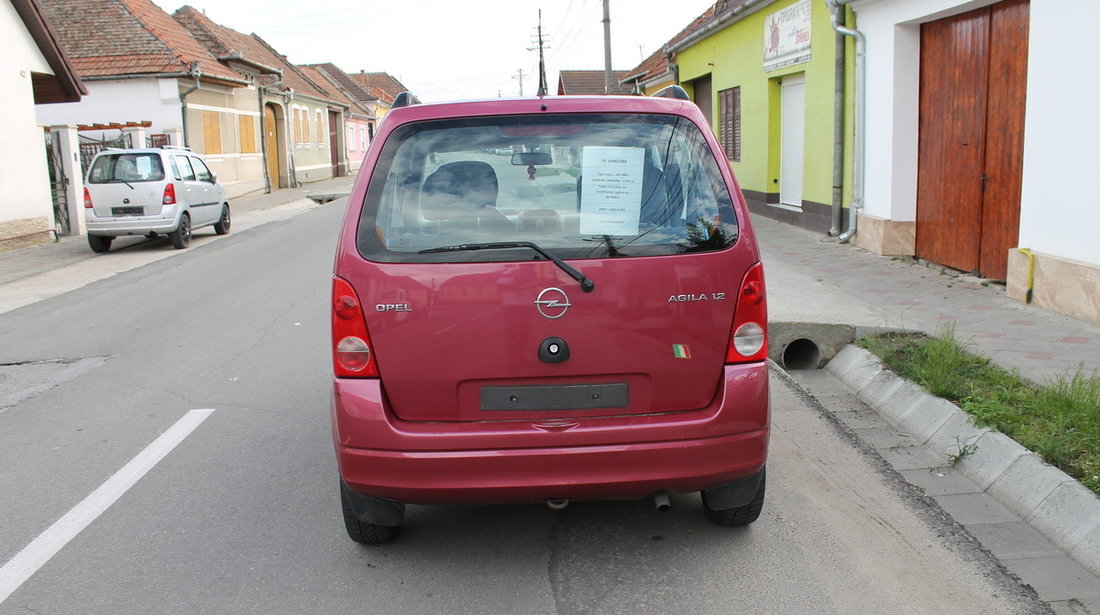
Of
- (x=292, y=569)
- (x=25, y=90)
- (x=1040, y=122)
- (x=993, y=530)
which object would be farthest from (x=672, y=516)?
(x=25, y=90)

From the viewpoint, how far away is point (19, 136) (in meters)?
17.2

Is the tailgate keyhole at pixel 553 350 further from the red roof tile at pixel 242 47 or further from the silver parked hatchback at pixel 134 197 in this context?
the red roof tile at pixel 242 47

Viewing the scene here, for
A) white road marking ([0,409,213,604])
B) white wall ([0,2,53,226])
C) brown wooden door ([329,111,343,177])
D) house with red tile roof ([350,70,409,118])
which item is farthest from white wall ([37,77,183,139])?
house with red tile roof ([350,70,409,118])

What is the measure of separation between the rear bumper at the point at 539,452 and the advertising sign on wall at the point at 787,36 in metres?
12.0

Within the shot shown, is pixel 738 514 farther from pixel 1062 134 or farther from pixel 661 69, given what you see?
pixel 661 69

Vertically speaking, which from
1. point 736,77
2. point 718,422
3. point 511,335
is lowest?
point 718,422

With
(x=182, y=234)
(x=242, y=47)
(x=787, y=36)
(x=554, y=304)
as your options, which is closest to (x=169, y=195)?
(x=182, y=234)

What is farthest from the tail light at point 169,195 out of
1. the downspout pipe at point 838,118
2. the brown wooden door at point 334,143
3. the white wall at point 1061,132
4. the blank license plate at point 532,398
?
the brown wooden door at point 334,143

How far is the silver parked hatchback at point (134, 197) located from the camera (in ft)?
52.2

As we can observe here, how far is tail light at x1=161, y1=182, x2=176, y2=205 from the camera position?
16.2 metres

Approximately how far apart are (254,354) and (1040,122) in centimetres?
686

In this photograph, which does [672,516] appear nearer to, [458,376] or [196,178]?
[458,376]

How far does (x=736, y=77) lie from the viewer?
748 inches

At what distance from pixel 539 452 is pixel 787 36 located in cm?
1324
